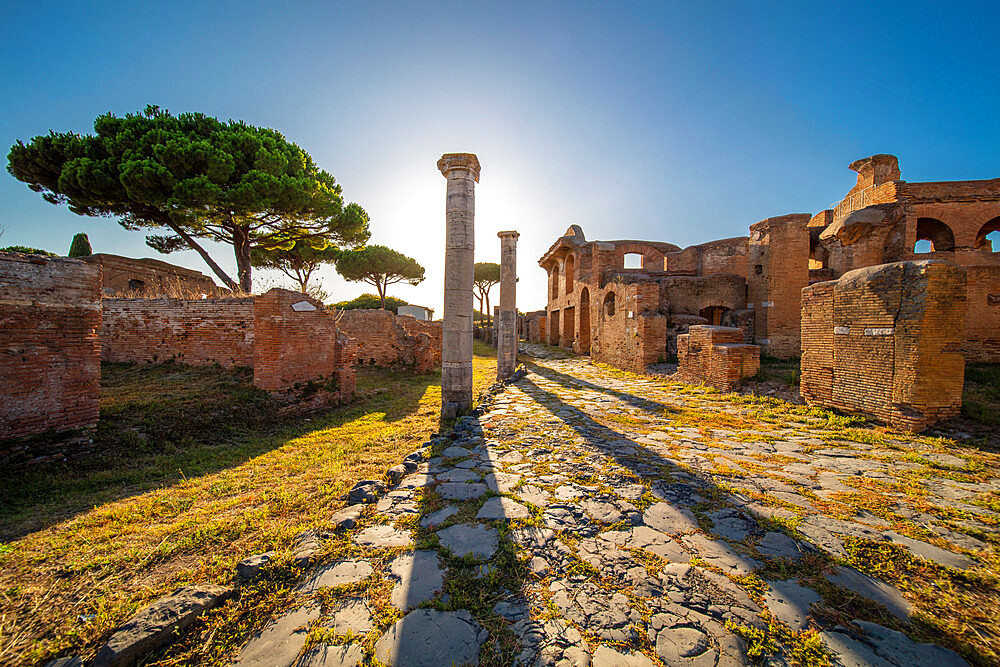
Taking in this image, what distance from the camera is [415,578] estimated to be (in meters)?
2.02

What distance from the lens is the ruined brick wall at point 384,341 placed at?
1140 cm

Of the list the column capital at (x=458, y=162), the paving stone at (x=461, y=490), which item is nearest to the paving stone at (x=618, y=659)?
the paving stone at (x=461, y=490)

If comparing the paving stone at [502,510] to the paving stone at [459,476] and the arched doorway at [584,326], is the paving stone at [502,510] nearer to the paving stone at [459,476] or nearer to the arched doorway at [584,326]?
the paving stone at [459,476]

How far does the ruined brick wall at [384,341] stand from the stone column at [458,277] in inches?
219

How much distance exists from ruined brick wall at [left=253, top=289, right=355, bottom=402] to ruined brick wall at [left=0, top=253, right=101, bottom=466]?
2.07 m

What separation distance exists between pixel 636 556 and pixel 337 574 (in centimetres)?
174

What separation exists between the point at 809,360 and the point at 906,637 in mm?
5369

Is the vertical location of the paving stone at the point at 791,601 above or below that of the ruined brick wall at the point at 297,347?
below

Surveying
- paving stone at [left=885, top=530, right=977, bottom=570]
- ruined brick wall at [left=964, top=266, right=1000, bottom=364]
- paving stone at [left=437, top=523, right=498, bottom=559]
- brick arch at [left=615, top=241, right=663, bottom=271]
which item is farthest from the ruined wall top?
paving stone at [left=437, top=523, right=498, bottom=559]

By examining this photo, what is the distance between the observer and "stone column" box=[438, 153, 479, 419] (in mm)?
5988

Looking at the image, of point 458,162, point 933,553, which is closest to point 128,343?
point 458,162

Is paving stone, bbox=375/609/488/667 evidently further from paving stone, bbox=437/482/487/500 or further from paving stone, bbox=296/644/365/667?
paving stone, bbox=437/482/487/500

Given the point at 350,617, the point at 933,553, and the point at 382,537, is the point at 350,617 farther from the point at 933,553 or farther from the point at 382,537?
the point at 933,553

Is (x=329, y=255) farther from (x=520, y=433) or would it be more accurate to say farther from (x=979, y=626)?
(x=979, y=626)
